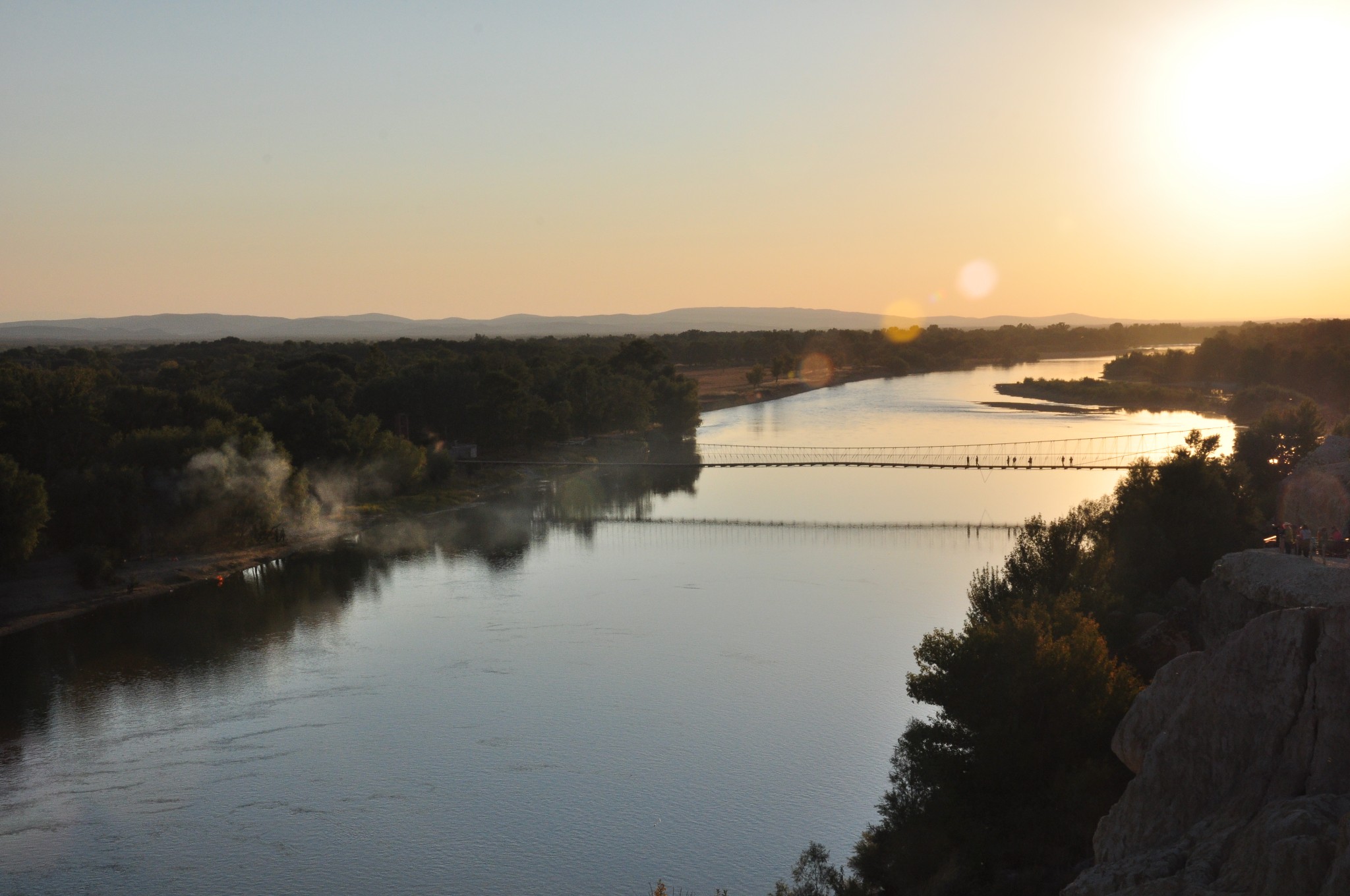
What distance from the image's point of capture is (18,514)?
21.3 meters

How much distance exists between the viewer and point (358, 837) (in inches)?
509

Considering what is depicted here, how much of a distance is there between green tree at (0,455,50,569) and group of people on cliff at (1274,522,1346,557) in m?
20.6

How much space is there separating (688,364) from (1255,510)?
7211 cm

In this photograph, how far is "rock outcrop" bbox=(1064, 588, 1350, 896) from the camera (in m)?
6.48

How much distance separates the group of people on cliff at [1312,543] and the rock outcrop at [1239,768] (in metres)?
5.82

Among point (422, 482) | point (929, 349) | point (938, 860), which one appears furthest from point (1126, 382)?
point (938, 860)

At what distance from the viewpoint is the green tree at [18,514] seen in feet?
69.5

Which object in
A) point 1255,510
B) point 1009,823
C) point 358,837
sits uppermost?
point 1255,510

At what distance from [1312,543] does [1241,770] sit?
6.73m

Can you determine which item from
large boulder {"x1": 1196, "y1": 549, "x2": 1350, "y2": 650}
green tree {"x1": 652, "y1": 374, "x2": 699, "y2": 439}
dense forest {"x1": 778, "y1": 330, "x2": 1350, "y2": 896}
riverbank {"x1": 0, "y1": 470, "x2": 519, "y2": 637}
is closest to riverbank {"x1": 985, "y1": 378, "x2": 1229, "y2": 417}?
green tree {"x1": 652, "y1": 374, "x2": 699, "y2": 439}

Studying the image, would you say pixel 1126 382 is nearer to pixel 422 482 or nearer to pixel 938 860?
pixel 422 482

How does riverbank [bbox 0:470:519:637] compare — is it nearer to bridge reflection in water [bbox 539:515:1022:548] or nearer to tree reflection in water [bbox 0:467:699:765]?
tree reflection in water [bbox 0:467:699:765]

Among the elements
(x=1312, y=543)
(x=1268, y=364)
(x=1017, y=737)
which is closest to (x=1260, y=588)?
(x=1312, y=543)

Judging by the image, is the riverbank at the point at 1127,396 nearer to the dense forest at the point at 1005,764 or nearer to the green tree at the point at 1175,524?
the green tree at the point at 1175,524
